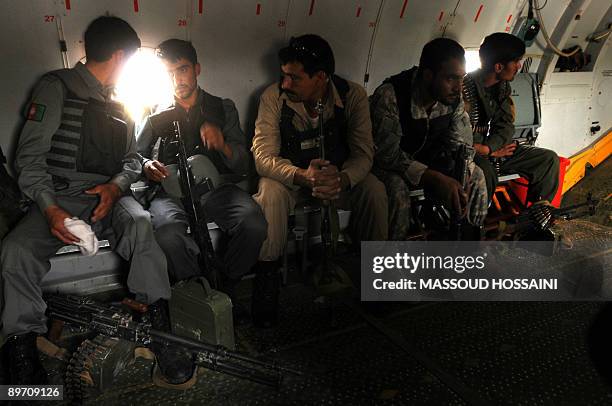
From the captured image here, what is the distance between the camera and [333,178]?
312 centimetres

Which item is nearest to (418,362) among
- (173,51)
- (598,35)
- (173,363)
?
(173,363)

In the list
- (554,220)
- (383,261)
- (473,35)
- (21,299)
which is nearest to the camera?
(21,299)

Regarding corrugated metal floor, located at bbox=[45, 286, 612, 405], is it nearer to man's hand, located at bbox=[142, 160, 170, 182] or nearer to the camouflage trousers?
the camouflage trousers

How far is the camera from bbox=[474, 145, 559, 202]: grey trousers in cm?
464

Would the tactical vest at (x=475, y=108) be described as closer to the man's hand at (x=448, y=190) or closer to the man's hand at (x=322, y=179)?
the man's hand at (x=448, y=190)

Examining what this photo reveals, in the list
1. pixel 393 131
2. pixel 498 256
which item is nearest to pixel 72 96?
pixel 393 131

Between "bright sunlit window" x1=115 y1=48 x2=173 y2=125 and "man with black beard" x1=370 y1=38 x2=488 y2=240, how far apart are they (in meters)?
1.71

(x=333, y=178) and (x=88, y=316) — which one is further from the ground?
(x=333, y=178)

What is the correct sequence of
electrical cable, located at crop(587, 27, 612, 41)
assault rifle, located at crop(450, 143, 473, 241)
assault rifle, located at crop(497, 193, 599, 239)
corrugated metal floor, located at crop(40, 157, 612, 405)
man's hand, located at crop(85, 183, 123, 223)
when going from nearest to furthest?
corrugated metal floor, located at crop(40, 157, 612, 405), man's hand, located at crop(85, 183, 123, 223), assault rifle, located at crop(450, 143, 473, 241), assault rifle, located at crop(497, 193, 599, 239), electrical cable, located at crop(587, 27, 612, 41)

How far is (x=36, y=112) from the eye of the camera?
267 cm

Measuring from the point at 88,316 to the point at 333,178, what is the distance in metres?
1.69

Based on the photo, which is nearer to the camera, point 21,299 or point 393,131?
point 21,299

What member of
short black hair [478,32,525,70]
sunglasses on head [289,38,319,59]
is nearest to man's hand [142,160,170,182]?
sunglasses on head [289,38,319,59]

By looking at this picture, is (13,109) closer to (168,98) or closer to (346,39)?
(168,98)
